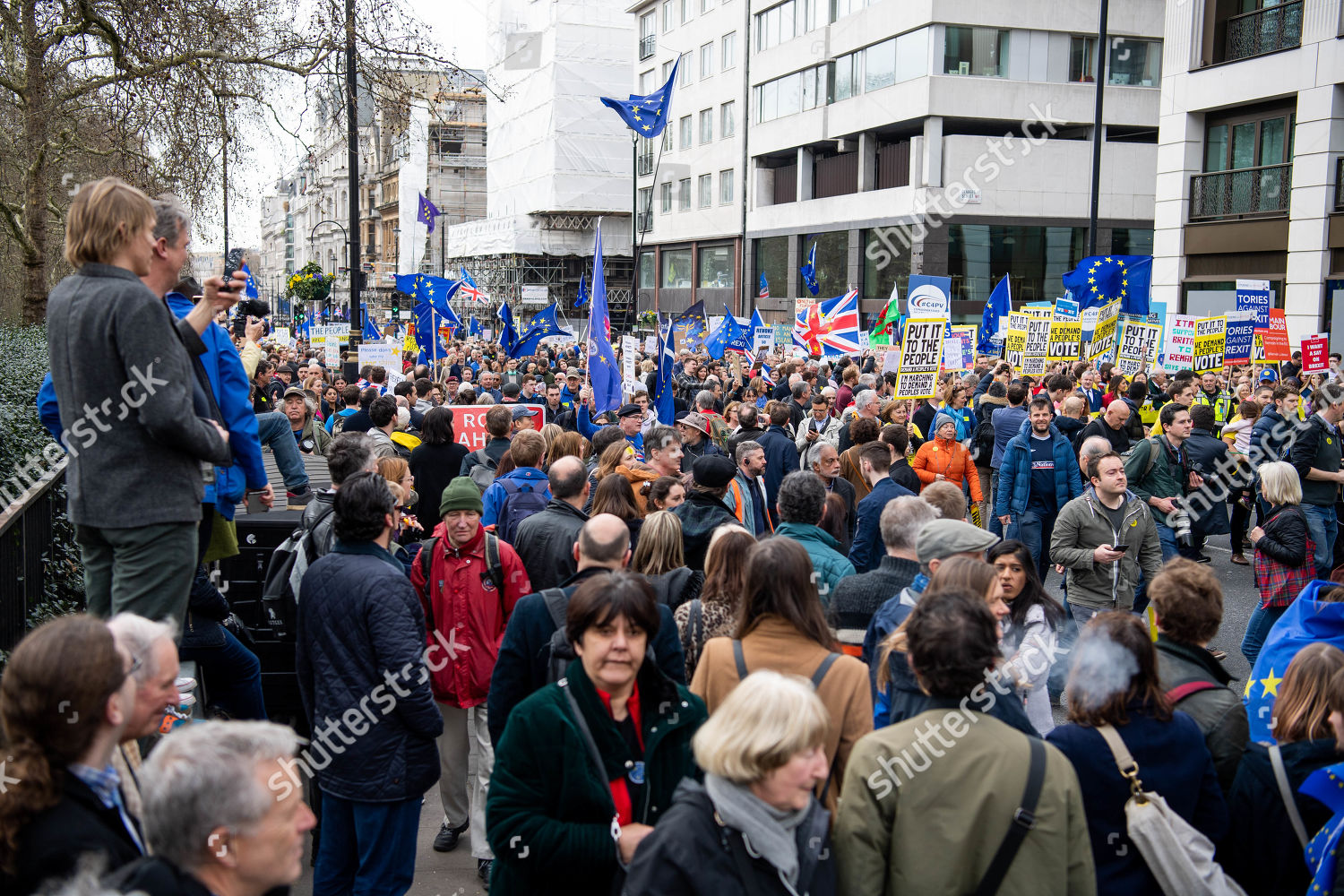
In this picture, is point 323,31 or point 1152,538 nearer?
point 1152,538

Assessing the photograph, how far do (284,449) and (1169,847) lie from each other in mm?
4725

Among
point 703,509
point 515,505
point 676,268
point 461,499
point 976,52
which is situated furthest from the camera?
point 676,268

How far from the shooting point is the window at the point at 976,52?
3600 centimetres

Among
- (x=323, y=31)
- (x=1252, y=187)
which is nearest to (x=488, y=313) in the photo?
(x=1252, y=187)

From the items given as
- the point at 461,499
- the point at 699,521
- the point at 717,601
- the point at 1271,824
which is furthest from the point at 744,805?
the point at 699,521

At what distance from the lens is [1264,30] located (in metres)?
23.1

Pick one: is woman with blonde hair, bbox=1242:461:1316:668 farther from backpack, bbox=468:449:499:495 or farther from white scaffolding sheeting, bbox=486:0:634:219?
white scaffolding sheeting, bbox=486:0:634:219

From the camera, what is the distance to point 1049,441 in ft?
29.1

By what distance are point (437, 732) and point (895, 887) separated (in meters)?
1.93

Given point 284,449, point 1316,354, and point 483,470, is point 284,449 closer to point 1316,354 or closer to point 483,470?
point 483,470

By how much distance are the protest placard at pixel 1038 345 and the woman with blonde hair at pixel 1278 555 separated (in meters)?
8.59

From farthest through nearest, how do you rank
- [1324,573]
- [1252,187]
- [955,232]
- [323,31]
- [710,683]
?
[955,232], [1252,187], [323,31], [1324,573], [710,683]

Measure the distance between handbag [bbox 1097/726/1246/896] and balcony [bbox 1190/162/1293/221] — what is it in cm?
2359

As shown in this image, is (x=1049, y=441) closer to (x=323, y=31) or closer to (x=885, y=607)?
(x=885, y=607)
